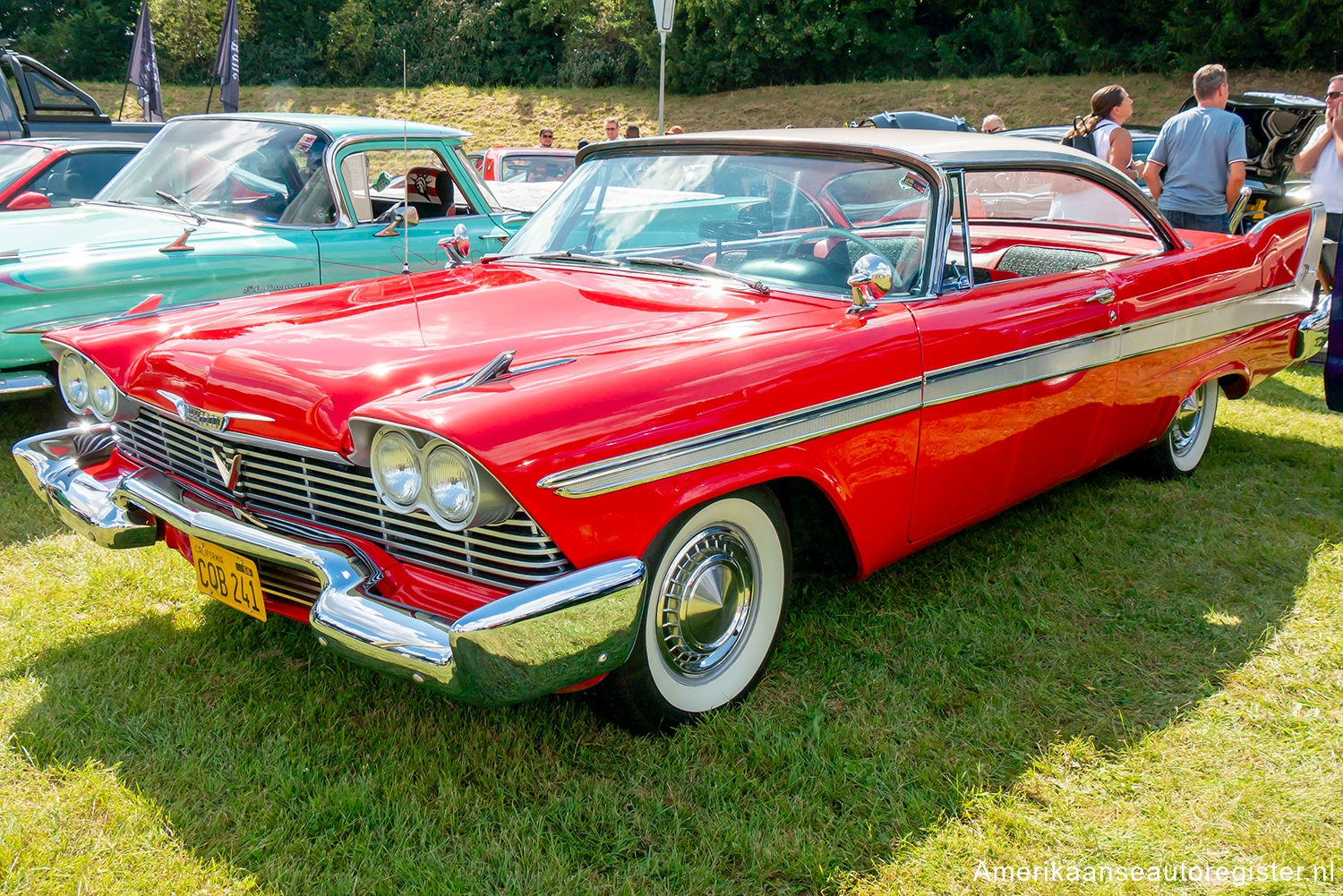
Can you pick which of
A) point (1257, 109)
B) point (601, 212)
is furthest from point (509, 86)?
point (601, 212)

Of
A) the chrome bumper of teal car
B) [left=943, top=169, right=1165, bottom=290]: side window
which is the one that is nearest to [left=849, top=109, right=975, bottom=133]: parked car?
[left=943, top=169, right=1165, bottom=290]: side window

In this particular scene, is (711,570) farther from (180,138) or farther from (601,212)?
(180,138)

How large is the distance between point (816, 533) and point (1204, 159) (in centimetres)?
468

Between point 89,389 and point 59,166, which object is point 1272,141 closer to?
point 89,389

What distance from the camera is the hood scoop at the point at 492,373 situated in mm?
2186

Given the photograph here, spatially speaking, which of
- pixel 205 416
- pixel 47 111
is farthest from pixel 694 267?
pixel 47 111

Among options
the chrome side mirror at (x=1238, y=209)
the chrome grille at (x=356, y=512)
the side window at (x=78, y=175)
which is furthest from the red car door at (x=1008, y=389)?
the side window at (x=78, y=175)

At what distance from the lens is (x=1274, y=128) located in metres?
7.68

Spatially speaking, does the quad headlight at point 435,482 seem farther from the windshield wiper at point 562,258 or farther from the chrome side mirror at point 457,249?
the chrome side mirror at point 457,249

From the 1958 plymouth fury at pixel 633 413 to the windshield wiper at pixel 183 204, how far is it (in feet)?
6.62

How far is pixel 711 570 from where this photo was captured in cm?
256

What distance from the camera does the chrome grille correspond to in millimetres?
2170

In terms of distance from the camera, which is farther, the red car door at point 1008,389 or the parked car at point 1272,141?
the parked car at point 1272,141

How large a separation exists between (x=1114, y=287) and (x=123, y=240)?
4.24 m
